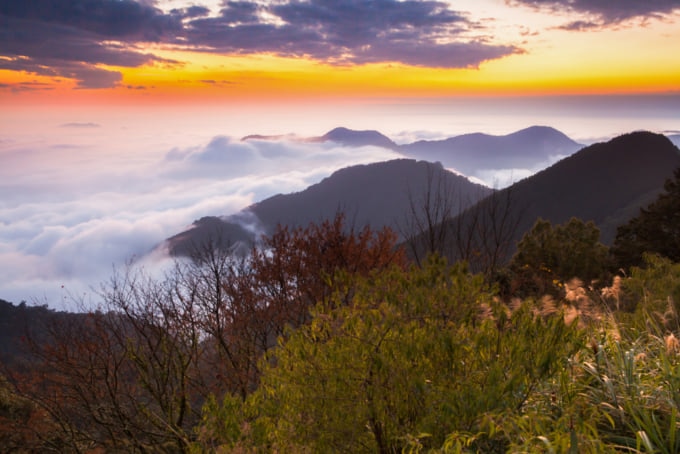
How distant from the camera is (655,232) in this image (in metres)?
38.4

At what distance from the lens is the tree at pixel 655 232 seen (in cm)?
3725

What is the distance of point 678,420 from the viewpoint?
5551 millimetres

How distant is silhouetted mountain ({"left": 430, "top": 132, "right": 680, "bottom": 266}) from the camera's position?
142 m

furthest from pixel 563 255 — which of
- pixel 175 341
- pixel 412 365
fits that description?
pixel 412 365

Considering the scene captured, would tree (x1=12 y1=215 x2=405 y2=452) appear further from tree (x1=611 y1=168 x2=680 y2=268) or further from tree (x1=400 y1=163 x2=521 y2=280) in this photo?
tree (x1=611 y1=168 x2=680 y2=268)

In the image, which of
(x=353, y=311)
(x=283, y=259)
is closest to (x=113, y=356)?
(x=283, y=259)

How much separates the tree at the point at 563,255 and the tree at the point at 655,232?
1.66m

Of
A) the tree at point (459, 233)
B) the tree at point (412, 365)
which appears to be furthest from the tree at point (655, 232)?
the tree at point (412, 365)

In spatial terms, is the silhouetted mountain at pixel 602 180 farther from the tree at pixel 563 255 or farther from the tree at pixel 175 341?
the tree at pixel 175 341

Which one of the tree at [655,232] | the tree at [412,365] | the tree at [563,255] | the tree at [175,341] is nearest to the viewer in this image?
the tree at [412,365]

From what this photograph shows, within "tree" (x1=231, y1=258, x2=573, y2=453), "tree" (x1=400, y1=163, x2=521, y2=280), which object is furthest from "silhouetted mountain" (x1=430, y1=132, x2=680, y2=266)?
"tree" (x1=231, y1=258, x2=573, y2=453)

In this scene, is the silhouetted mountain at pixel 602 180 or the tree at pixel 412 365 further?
the silhouetted mountain at pixel 602 180

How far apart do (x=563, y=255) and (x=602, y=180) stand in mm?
138003

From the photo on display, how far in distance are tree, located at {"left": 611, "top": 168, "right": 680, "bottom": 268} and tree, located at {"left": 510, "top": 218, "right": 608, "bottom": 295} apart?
1656 mm
